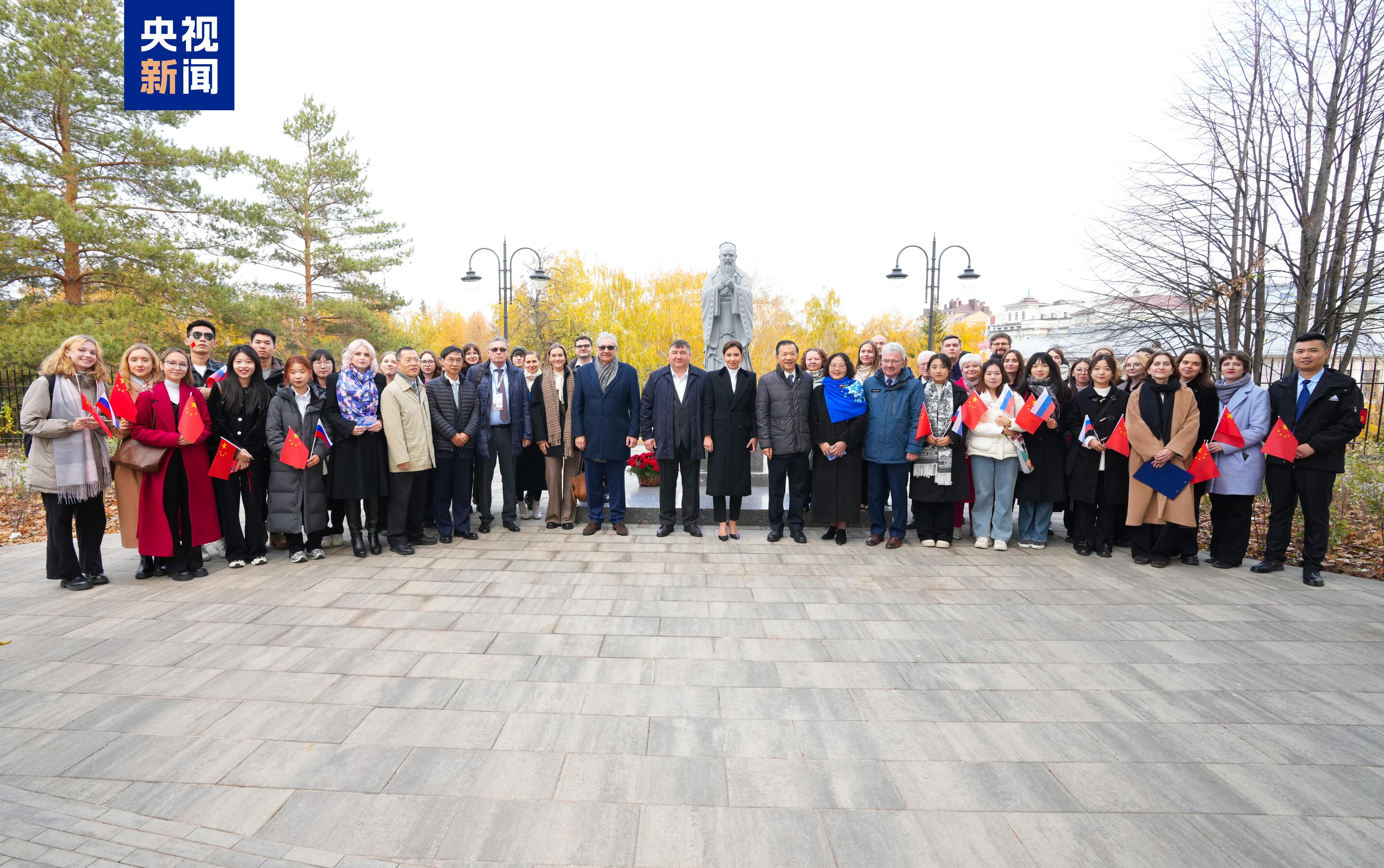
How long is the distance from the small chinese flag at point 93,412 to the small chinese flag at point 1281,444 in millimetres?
9495

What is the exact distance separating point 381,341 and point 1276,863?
23.4 metres

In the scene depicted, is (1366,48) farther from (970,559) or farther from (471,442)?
(471,442)

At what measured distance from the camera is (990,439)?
620 cm

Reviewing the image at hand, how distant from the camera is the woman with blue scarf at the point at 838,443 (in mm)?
6332

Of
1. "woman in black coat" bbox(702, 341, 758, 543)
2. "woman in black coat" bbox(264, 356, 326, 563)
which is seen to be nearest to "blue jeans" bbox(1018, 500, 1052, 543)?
"woman in black coat" bbox(702, 341, 758, 543)

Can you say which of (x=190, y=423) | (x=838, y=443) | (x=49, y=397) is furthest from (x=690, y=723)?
(x=49, y=397)

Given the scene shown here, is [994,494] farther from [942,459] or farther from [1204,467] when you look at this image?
[1204,467]

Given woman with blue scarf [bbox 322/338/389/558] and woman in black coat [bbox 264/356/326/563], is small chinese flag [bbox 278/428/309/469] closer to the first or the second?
woman in black coat [bbox 264/356/326/563]

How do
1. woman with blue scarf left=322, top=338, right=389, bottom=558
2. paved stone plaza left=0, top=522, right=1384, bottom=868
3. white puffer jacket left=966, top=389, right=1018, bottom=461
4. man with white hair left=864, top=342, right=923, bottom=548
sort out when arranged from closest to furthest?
paved stone plaza left=0, top=522, right=1384, bottom=868 → woman with blue scarf left=322, top=338, right=389, bottom=558 → white puffer jacket left=966, top=389, right=1018, bottom=461 → man with white hair left=864, top=342, right=923, bottom=548

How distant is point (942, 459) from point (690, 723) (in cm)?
413

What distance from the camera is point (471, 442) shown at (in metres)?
6.57

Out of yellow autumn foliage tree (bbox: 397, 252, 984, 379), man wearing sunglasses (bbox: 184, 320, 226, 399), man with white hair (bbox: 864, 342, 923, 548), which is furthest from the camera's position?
yellow autumn foliage tree (bbox: 397, 252, 984, 379)

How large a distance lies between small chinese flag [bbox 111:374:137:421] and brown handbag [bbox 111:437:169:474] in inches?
8.8

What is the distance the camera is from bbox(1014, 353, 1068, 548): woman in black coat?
6.19 m
